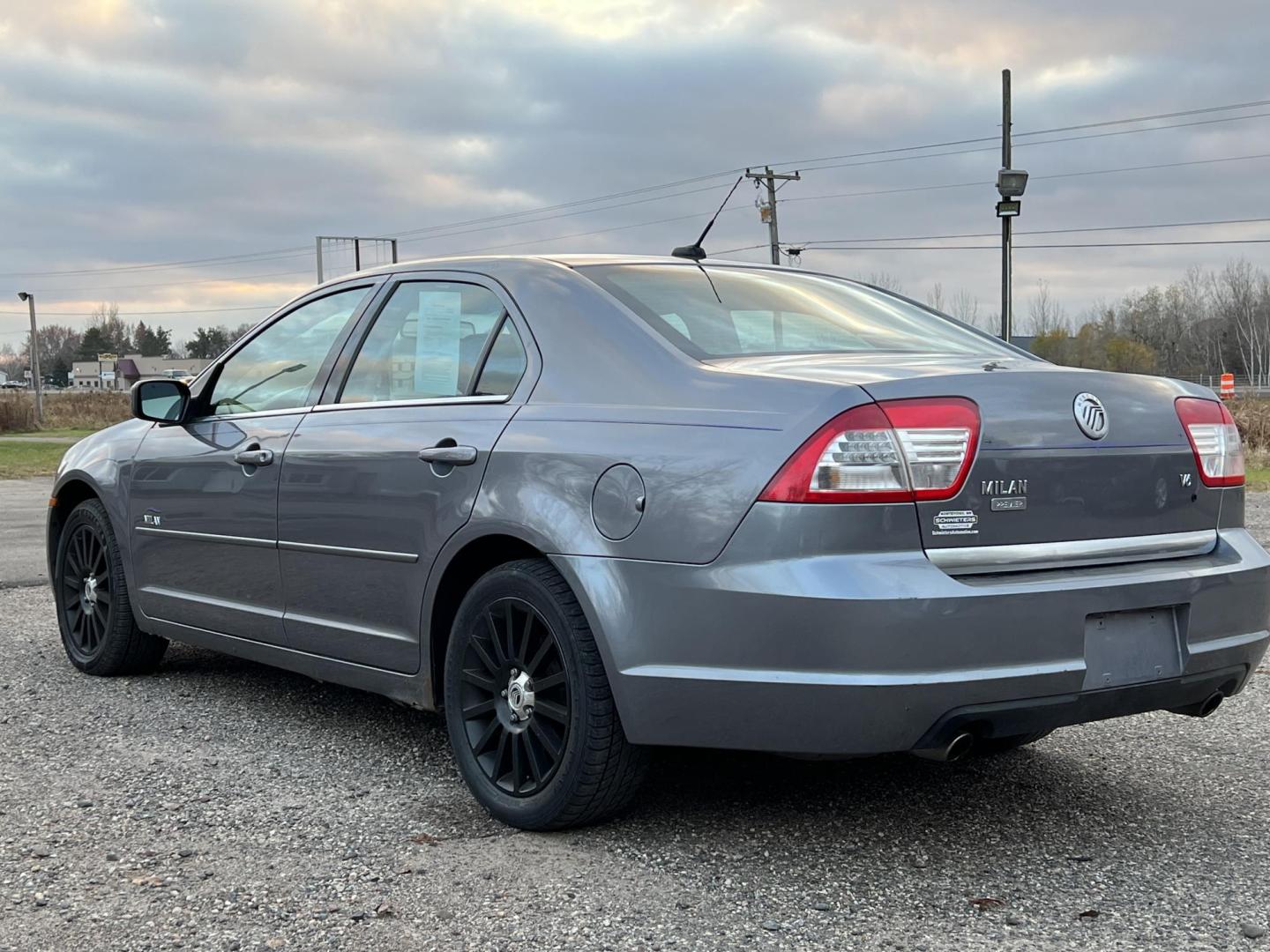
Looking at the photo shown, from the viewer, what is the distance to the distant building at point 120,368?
12169cm

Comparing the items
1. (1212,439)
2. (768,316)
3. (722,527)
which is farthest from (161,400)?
(1212,439)

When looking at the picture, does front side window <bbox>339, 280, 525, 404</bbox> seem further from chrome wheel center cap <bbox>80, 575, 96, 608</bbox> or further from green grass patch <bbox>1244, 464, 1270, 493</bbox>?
green grass patch <bbox>1244, 464, 1270, 493</bbox>

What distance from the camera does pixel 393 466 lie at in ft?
13.0

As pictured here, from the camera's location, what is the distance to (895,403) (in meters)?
3.03

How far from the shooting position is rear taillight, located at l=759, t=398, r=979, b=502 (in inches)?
117

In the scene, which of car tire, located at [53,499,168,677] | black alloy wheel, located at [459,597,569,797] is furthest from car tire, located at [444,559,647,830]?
car tire, located at [53,499,168,677]

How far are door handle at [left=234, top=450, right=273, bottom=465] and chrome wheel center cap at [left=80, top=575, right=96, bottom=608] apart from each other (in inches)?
56.7

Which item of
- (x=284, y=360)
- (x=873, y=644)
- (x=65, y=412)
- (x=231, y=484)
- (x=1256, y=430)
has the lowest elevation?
(x=1256, y=430)

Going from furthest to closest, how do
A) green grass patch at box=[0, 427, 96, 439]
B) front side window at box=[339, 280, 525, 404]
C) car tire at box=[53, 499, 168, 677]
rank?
green grass patch at box=[0, 427, 96, 439] < car tire at box=[53, 499, 168, 677] < front side window at box=[339, 280, 525, 404]

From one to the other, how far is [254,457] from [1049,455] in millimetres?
2685

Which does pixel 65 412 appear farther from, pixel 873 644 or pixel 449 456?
pixel 873 644

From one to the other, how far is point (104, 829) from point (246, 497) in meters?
1.33

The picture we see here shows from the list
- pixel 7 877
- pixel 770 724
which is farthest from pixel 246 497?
pixel 770 724

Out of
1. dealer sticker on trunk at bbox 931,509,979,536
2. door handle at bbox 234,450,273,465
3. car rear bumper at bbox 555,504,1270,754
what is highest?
door handle at bbox 234,450,273,465
